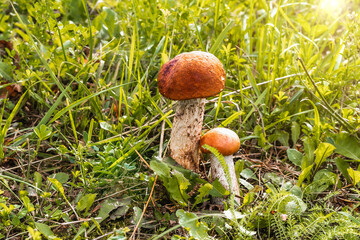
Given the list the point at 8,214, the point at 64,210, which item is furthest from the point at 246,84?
the point at 8,214

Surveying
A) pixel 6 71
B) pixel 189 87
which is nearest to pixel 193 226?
pixel 189 87

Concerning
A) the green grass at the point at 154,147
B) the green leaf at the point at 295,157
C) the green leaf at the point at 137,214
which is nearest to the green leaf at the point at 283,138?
the green grass at the point at 154,147

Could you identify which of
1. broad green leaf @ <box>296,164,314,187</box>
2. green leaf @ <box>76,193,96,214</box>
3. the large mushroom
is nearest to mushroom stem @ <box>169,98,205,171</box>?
the large mushroom

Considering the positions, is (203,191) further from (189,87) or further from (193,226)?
(189,87)

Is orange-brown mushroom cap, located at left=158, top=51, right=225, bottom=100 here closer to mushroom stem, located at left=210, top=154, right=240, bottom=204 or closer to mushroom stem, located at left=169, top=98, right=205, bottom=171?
mushroom stem, located at left=169, top=98, right=205, bottom=171

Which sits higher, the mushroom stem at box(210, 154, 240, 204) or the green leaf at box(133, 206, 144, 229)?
the mushroom stem at box(210, 154, 240, 204)

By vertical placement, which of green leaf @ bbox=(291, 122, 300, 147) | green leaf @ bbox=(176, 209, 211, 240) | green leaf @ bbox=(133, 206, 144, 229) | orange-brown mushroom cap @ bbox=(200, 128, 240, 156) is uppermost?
orange-brown mushroom cap @ bbox=(200, 128, 240, 156)

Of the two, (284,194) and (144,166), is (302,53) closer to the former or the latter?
(284,194)

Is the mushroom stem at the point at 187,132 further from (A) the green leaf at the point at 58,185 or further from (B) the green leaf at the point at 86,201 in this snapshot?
(A) the green leaf at the point at 58,185
